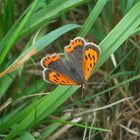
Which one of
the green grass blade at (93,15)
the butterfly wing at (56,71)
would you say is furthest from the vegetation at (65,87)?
the butterfly wing at (56,71)

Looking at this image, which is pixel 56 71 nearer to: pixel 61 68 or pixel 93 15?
pixel 61 68

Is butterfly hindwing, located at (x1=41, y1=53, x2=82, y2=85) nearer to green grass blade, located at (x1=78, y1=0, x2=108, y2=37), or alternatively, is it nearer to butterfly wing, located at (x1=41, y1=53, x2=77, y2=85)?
butterfly wing, located at (x1=41, y1=53, x2=77, y2=85)

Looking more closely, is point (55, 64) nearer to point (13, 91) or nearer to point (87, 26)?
point (87, 26)

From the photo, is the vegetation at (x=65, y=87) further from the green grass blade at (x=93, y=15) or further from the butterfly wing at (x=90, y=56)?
the butterfly wing at (x=90, y=56)

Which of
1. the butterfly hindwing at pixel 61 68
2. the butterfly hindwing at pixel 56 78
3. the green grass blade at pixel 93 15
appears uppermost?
the green grass blade at pixel 93 15

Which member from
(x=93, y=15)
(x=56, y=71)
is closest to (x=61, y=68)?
(x=56, y=71)

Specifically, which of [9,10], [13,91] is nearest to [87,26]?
[9,10]
